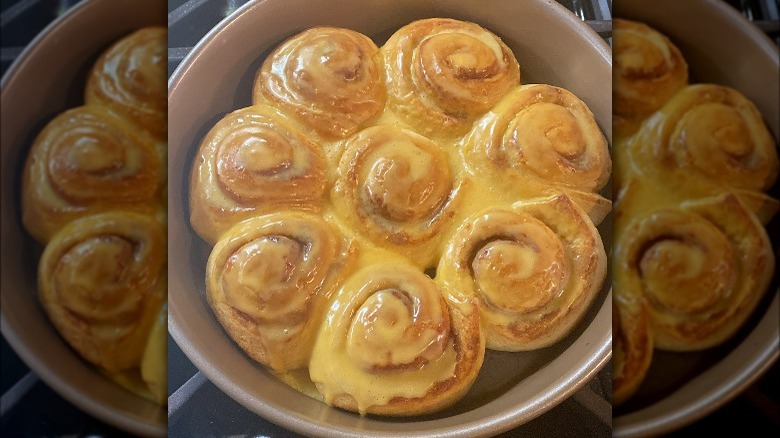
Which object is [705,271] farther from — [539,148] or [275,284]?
[275,284]

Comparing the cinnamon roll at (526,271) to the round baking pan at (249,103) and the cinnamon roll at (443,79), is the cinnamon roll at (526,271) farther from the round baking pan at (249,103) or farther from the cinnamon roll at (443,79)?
the cinnamon roll at (443,79)

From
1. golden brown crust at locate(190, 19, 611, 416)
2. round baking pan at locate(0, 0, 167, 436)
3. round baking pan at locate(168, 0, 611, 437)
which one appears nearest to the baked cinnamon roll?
golden brown crust at locate(190, 19, 611, 416)

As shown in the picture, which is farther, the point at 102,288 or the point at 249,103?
the point at 249,103

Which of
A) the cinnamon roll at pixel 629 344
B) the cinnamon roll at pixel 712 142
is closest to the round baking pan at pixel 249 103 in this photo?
the cinnamon roll at pixel 629 344

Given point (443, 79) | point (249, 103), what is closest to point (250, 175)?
point (249, 103)

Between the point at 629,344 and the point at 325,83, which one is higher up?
the point at 325,83

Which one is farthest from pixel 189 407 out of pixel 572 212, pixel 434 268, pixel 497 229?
pixel 572 212
